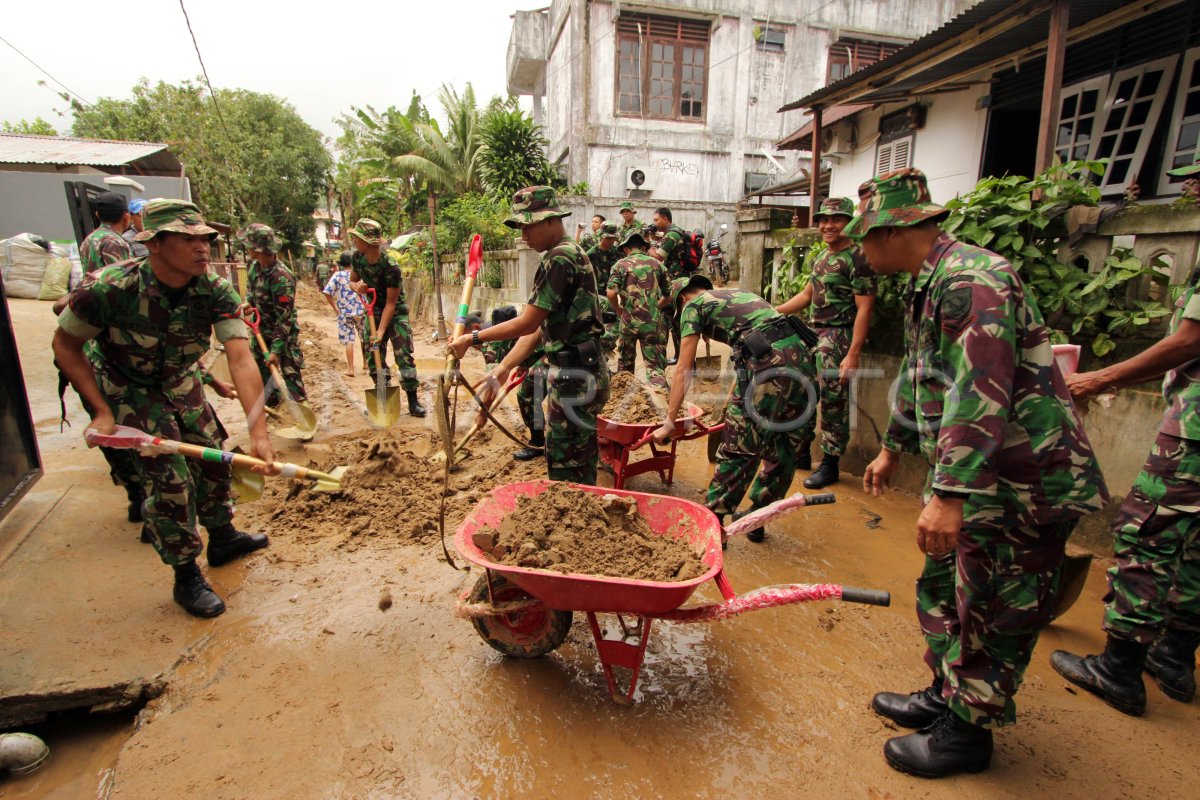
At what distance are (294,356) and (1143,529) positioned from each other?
22.4 feet

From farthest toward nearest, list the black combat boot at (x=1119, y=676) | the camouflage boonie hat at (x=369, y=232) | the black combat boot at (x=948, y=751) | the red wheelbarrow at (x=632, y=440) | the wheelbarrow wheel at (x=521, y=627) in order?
the camouflage boonie hat at (x=369, y=232)
the red wheelbarrow at (x=632, y=440)
the wheelbarrow wheel at (x=521, y=627)
the black combat boot at (x=1119, y=676)
the black combat boot at (x=948, y=751)

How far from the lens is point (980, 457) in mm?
1755

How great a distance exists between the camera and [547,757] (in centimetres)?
224

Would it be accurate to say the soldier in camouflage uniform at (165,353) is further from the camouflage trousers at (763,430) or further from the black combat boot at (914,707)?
the black combat boot at (914,707)

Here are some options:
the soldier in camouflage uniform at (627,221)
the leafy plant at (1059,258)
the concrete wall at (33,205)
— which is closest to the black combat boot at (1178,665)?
the leafy plant at (1059,258)

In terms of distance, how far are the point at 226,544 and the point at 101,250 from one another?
2394 mm

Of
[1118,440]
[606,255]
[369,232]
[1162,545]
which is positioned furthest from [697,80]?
[1162,545]

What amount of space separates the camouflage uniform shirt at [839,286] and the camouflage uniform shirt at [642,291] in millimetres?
2005

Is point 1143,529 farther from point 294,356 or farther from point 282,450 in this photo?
point 294,356

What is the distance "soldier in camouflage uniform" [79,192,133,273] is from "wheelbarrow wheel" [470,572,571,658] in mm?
3781

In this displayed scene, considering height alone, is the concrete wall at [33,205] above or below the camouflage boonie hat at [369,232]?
above

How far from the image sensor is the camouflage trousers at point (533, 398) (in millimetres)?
5160

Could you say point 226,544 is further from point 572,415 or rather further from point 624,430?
point 624,430

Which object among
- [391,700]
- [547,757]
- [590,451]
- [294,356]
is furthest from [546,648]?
[294,356]
